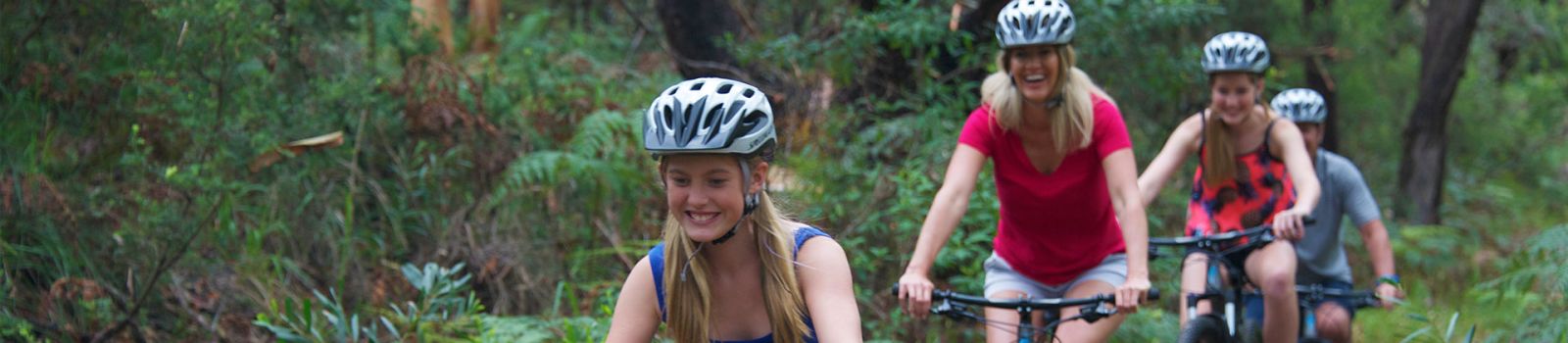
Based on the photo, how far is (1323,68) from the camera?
14.0m

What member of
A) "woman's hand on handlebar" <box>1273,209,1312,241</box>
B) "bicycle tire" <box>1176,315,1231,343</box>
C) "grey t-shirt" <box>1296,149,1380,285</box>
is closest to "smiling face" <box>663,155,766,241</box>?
"bicycle tire" <box>1176,315,1231,343</box>

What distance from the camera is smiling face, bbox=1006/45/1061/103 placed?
5406 millimetres

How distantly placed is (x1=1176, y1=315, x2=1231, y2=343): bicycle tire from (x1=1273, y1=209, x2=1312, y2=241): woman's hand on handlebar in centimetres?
48

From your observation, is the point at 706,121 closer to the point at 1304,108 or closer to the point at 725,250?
the point at 725,250

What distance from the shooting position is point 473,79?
31.6ft

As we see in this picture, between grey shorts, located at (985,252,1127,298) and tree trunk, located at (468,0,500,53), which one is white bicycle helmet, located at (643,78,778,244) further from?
tree trunk, located at (468,0,500,53)

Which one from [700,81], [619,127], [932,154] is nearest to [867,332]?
[932,154]

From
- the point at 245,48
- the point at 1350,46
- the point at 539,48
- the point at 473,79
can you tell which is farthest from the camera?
the point at 1350,46

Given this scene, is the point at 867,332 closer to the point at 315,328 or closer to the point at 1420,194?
the point at 315,328

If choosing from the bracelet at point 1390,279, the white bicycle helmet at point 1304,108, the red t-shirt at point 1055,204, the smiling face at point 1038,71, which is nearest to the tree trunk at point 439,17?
the white bicycle helmet at point 1304,108

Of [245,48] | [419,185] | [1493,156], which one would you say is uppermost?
[245,48]

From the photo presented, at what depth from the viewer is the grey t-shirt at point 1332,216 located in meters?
7.87

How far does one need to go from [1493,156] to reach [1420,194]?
3.94 m

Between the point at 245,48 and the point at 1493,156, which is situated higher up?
the point at 245,48
